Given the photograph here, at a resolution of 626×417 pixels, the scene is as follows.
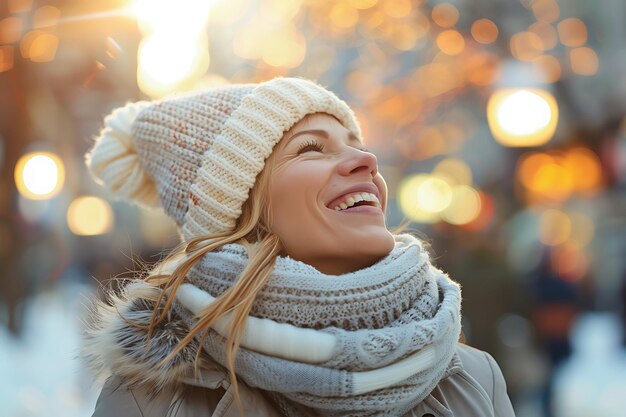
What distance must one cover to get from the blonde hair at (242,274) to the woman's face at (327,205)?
5 cm

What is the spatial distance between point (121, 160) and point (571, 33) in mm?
11976

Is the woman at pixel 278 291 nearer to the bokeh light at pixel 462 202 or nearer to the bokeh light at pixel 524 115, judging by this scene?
the bokeh light at pixel 524 115

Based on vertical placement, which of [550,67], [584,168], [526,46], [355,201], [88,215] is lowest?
[88,215]

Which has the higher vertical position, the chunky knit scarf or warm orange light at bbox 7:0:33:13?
warm orange light at bbox 7:0:33:13

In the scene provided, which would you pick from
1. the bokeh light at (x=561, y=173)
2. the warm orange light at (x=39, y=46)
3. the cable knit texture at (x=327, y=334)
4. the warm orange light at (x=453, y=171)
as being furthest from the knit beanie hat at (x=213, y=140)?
the warm orange light at (x=453, y=171)

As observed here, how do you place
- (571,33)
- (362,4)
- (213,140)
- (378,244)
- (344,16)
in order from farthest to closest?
(571,33), (344,16), (362,4), (213,140), (378,244)

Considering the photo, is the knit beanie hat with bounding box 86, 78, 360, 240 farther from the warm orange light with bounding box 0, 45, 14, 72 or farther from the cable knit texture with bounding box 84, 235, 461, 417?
the warm orange light with bounding box 0, 45, 14, 72

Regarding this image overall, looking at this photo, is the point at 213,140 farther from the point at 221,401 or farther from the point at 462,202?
the point at 462,202

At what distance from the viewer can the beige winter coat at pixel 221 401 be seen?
7.68 feet

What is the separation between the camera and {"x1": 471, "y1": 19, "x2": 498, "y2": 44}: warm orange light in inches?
441

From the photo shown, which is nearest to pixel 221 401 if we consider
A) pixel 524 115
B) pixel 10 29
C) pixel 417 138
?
pixel 10 29

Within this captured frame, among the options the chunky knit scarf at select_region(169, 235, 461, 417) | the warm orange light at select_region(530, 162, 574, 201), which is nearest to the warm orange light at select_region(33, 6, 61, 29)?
the chunky knit scarf at select_region(169, 235, 461, 417)

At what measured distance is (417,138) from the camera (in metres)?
16.0

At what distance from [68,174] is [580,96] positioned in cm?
906
